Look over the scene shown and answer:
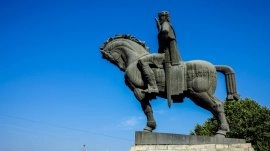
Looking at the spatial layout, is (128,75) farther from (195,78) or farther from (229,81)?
(229,81)

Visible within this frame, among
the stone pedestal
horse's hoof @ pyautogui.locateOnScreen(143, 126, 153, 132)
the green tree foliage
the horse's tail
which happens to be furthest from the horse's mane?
→ the green tree foliage

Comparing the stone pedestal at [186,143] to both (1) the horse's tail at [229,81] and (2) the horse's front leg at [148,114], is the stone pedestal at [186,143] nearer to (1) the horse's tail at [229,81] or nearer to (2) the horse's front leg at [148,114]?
(2) the horse's front leg at [148,114]

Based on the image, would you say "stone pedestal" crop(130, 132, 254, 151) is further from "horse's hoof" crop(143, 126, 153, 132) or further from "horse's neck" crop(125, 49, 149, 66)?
"horse's neck" crop(125, 49, 149, 66)

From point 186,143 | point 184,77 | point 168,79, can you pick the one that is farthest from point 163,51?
point 186,143

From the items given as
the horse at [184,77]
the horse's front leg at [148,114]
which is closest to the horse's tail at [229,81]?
the horse at [184,77]

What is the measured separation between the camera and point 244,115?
34.0 metres

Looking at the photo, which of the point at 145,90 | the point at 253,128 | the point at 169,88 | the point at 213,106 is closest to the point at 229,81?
the point at 213,106

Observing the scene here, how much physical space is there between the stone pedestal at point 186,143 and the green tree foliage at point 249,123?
2192cm

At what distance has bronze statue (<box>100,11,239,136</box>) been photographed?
1212 centimetres

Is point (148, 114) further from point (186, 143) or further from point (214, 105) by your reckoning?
point (214, 105)

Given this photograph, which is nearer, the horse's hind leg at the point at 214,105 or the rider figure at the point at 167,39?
the horse's hind leg at the point at 214,105

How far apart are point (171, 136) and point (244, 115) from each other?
2445cm

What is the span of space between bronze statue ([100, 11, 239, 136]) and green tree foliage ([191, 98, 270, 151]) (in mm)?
21400

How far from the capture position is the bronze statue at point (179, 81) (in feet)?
39.8
